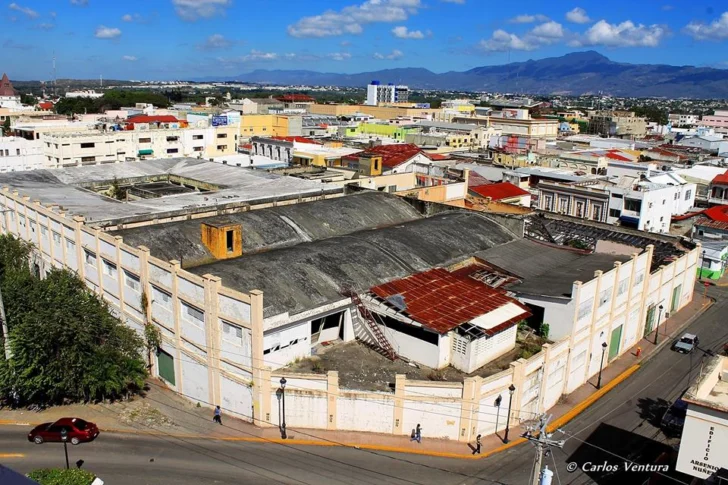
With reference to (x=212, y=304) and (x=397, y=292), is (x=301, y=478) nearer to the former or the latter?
(x=212, y=304)

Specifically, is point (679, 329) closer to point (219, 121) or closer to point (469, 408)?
point (469, 408)

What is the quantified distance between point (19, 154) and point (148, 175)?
24.0 meters

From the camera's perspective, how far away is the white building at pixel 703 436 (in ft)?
67.2

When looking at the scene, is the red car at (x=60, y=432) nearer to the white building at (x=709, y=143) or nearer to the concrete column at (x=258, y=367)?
the concrete column at (x=258, y=367)

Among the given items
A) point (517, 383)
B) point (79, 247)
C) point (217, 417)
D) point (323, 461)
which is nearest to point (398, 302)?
point (517, 383)

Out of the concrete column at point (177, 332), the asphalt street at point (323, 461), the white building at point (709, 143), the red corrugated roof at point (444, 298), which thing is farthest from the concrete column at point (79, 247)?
the white building at point (709, 143)

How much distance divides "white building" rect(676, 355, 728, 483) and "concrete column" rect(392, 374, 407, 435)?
431 inches

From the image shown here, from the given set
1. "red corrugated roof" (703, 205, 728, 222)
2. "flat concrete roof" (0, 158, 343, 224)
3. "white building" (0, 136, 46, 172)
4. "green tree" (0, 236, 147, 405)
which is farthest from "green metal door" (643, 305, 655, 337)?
"white building" (0, 136, 46, 172)

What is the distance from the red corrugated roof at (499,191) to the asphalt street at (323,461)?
3662 cm

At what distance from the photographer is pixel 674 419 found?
101 feet

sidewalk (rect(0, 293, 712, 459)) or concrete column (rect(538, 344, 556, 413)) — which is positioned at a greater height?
concrete column (rect(538, 344, 556, 413))

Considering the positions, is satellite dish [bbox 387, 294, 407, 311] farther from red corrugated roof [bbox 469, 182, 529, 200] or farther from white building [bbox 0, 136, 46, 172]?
white building [bbox 0, 136, 46, 172]

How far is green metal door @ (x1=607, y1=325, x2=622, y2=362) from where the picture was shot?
37781 millimetres

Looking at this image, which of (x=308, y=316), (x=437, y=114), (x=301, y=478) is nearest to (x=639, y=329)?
(x=308, y=316)
